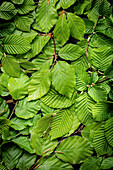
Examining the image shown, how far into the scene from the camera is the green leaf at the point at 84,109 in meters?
0.57

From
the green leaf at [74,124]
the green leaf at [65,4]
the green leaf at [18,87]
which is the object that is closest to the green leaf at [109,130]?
the green leaf at [74,124]

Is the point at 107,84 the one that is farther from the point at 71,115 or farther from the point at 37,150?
the point at 37,150

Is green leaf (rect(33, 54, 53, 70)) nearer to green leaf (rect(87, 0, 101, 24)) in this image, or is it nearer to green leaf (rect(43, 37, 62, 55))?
green leaf (rect(43, 37, 62, 55))

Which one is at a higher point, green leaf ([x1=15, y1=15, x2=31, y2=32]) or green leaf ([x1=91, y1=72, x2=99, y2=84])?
green leaf ([x1=15, y1=15, x2=31, y2=32])

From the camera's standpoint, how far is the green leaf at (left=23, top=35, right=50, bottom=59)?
590mm

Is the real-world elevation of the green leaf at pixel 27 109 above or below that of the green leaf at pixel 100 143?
above

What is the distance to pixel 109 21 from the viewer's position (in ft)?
1.90

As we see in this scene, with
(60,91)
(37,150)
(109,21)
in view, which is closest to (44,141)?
(37,150)

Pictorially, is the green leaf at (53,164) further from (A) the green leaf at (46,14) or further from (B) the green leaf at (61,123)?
(A) the green leaf at (46,14)

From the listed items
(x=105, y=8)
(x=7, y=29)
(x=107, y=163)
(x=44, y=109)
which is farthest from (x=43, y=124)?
(x=105, y=8)

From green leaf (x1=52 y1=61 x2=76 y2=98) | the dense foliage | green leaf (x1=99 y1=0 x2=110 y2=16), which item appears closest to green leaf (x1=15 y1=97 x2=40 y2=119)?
the dense foliage

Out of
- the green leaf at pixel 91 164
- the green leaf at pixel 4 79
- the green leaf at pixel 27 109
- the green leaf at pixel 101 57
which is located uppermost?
the green leaf at pixel 101 57

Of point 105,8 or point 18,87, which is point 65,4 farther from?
point 18,87

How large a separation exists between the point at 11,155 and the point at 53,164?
16cm
